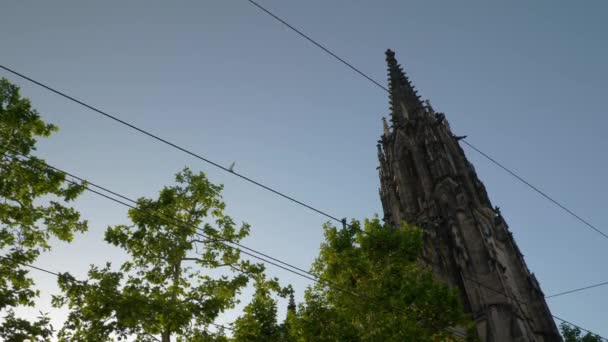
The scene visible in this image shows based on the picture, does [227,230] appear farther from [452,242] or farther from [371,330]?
[452,242]

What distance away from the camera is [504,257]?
32.4 m

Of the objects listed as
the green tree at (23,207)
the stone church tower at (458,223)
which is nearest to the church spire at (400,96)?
the stone church tower at (458,223)

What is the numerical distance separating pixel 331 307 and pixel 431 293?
332 cm

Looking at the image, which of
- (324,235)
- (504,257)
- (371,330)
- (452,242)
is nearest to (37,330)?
(371,330)

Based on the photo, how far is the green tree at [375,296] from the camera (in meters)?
13.8

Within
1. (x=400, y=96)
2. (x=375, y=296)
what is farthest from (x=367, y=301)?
(x=400, y=96)

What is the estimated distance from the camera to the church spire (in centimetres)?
4497

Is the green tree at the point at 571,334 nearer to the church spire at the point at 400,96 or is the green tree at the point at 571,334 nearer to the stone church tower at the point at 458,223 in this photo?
the stone church tower at the point at 458,223

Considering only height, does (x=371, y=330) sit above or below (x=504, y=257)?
below

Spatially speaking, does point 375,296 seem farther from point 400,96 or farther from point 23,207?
point 400,96

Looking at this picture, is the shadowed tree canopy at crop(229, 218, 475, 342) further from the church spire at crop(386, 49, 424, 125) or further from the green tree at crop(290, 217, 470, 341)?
the church spire at crop(386, 49, 424, 125)

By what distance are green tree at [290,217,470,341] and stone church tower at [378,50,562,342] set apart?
620cm

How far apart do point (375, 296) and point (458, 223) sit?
17795 millimetres

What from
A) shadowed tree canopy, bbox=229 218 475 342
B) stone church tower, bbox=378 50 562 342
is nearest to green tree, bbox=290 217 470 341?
shadowed tree canopy, bbox=229 218 475 342
